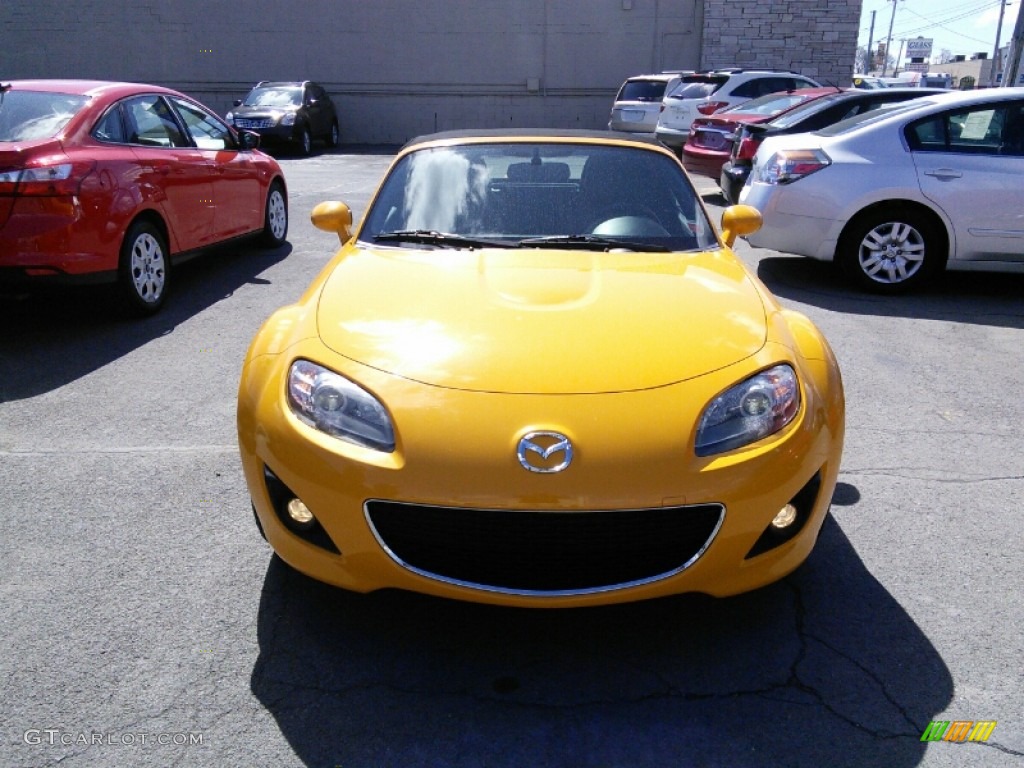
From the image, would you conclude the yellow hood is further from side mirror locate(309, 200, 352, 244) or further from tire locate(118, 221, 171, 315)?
tire locate(118, 221, 171, 315)

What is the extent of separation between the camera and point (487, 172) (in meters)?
3.98

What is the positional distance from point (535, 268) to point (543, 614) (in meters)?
1.28

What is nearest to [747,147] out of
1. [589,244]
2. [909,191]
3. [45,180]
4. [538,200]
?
[909,191]

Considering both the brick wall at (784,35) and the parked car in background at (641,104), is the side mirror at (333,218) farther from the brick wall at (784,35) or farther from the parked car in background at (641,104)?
the brick wall at (784,35)

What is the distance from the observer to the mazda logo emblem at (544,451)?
2379 millimetres

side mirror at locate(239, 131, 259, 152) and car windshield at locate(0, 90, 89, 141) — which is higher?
car windshield at locate(0, 90, 89, 141)

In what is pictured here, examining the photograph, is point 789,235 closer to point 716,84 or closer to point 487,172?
point 487,172

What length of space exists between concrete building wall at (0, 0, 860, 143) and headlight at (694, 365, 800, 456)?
23044 millimetres

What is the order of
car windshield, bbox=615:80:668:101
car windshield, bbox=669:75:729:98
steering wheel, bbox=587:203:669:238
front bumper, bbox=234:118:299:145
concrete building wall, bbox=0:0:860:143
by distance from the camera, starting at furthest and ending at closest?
concrete building wall, bbox=0:0:860:143
front bumper, bbox=234:118:299:145
car windshield, bbox=615:80:668:101
car windshield, bbox=669:75:729:98
steering wheel, bbox=587:203:669:238

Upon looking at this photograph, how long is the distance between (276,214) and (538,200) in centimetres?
550

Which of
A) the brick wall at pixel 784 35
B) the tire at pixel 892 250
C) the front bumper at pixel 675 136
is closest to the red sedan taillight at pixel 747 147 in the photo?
the tire at pixel 892 250

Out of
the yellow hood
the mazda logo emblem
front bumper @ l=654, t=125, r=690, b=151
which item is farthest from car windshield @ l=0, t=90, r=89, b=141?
front bumper @ l=654, t=125, r=690, b=151

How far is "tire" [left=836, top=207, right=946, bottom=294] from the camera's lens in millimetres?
7000

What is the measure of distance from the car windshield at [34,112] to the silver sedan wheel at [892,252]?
5.83 metres
